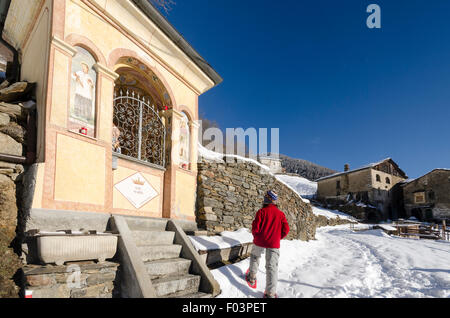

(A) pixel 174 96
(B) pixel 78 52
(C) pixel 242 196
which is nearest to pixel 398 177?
(C) pixel 242 196

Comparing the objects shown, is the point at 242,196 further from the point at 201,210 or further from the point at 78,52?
the point at 78,52

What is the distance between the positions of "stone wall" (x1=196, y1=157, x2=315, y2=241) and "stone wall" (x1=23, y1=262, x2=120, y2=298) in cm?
342

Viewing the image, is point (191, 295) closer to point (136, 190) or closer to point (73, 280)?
point (73, 280)

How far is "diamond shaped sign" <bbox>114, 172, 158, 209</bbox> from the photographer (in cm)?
515

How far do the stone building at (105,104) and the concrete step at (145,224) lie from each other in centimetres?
42

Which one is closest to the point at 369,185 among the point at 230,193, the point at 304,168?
the point at 230,193

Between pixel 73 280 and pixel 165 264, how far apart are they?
1.20 m

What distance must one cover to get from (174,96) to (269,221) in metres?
4.09

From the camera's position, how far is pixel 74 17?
4.45 meters

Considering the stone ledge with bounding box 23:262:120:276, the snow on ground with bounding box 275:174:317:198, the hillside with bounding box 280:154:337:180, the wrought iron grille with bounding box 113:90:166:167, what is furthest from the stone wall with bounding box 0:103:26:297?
the hillside with bounding box 280:154:337:180

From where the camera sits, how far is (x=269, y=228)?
160 inches

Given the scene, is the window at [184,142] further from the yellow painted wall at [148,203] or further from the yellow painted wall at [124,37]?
the yellow painted wall at [148,203]

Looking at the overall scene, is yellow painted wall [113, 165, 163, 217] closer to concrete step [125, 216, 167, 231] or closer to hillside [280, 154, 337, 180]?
concrete step [125, 216, 167, 231]

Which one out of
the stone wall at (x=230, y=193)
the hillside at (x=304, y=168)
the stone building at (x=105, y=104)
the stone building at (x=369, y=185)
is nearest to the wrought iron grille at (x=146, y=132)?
the stone building at (x=105, y=104)
